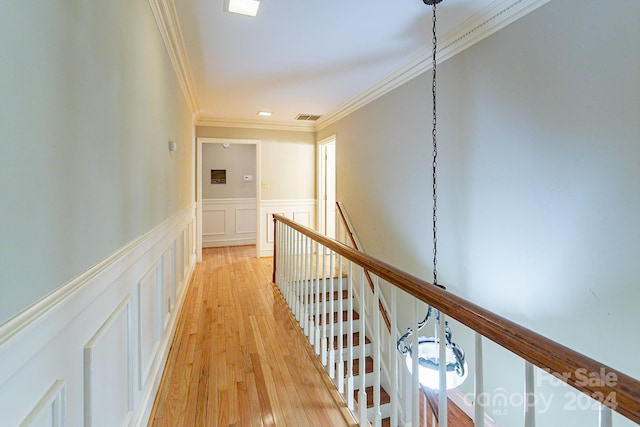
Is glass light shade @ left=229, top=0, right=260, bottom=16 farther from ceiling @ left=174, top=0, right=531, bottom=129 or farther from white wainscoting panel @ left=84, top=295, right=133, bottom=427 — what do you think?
white wainscoting panel @ left=84, top=295, right=133, bottom=427

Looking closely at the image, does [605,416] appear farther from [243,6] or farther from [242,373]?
[243,6]

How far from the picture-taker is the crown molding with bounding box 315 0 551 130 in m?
1.90

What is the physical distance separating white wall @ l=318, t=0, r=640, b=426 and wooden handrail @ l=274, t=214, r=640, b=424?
1.22 metres

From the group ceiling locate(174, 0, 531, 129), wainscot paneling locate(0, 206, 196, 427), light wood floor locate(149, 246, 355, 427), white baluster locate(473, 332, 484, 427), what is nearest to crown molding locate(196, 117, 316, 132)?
ceiling locate(174, 0, 531, 129)

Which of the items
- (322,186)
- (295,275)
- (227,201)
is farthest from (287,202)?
(295,275)

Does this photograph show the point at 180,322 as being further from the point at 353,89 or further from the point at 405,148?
the point at 353,89

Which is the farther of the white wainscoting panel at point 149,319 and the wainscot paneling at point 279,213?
the wainscot paneling at point 279,213

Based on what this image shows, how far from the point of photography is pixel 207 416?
62.9 inches

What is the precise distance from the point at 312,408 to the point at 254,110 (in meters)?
4.03

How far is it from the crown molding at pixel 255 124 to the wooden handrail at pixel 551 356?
187 inches

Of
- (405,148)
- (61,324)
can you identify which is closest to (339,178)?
(405,148)

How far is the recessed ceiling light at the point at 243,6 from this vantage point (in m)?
1.98

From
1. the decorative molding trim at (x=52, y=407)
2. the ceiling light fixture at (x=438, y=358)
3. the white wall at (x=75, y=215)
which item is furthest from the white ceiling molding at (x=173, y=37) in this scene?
the decorative molding trim at (x=52, y=407)

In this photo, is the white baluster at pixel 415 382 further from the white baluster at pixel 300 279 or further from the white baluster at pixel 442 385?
the white baluster at pixel 300 279
